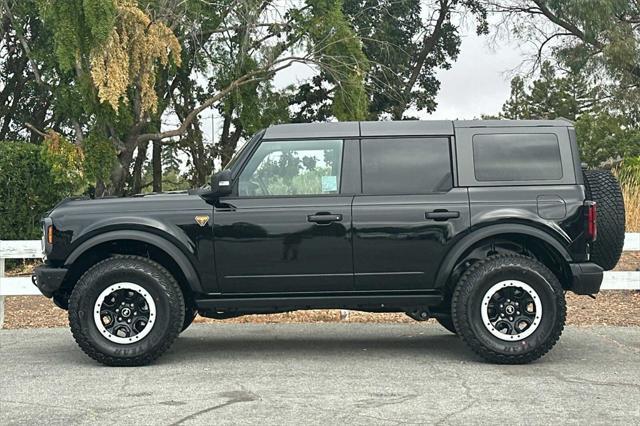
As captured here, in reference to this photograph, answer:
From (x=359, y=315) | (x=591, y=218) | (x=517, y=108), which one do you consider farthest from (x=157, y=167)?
(x=517, y=108)

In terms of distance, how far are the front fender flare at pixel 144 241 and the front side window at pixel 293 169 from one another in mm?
725

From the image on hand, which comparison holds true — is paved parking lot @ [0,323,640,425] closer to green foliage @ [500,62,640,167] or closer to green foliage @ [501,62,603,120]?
green foliage @ [500,62,640,167]

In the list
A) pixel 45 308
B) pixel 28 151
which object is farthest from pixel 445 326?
pixel 28 151

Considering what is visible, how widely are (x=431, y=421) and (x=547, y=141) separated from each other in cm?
303

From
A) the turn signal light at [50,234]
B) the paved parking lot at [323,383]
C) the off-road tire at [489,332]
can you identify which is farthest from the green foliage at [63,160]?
the off-road tire at [489,332]

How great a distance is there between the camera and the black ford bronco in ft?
22.0

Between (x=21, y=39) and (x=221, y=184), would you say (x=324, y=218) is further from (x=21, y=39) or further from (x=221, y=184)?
(x=21, y=39)

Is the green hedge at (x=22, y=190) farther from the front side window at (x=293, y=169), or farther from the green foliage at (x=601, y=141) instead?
the green foliage at (x=601, y=141)

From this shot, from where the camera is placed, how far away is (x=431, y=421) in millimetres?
4930

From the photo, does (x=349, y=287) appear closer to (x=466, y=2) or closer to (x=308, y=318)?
(x=308, y=318)

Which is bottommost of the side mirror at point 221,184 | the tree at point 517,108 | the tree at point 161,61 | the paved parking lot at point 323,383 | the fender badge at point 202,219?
the paved parking lot at point 323,383

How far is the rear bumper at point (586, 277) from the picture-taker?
6.77 metres

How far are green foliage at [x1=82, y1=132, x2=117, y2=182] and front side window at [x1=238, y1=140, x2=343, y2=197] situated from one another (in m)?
9.46

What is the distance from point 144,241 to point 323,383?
190cm
